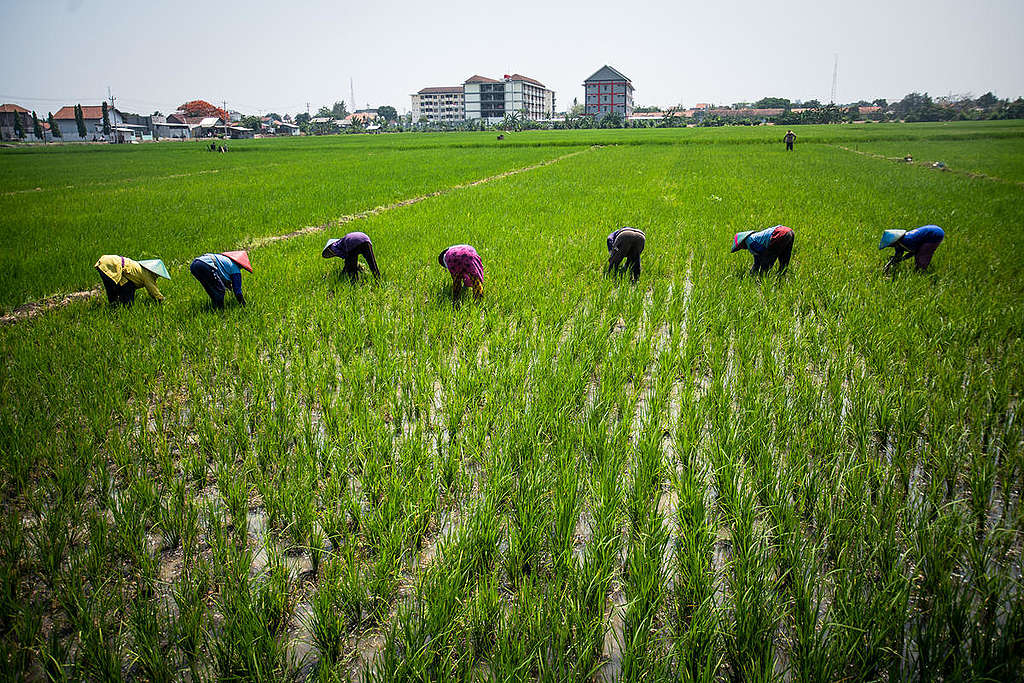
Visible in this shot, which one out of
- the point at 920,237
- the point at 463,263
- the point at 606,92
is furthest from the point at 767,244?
the point at 606,92

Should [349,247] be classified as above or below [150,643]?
above

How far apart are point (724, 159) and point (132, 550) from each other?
22.9 meters

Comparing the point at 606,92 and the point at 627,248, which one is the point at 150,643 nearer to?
the point at 627,248

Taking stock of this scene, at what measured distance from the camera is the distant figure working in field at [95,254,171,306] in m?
4.26

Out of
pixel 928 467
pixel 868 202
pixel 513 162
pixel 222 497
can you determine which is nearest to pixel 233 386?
pixel 222 497

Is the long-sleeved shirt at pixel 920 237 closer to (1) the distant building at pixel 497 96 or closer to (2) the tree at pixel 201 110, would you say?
(1) the distant building at pixel 497 96

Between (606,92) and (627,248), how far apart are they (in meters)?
92.5

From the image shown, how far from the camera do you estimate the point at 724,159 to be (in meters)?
20.5

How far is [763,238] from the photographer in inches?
192

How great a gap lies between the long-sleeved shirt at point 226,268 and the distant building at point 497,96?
8264 cm

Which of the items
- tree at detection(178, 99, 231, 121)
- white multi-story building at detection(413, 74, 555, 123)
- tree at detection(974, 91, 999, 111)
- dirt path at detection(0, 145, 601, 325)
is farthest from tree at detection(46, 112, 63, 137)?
tree at detection(974, 91, 999, 111)

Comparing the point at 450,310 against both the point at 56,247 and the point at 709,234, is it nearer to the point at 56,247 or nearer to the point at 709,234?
the point at 709,234

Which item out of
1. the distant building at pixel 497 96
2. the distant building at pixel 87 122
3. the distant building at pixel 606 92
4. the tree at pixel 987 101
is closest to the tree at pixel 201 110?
the distant building at pixel 87 122

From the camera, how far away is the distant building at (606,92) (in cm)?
8431
